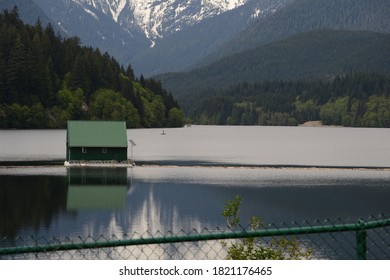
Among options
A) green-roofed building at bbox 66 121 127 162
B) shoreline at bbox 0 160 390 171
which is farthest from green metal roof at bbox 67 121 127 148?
shoreline at bbox 0 160 390 171

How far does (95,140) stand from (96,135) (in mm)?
698

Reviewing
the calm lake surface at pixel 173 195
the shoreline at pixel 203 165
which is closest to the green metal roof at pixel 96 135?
the calm lake surface at pixel 173 195

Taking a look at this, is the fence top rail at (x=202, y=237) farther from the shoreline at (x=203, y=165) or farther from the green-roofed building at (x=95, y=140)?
the shoreline at (x=203, y=165)

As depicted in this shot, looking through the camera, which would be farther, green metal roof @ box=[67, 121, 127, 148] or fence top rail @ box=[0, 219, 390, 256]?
green metal roof @ box=[67, 121, 127, 148]

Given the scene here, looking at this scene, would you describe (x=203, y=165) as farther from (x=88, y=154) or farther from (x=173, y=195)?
(x=173, y=195)

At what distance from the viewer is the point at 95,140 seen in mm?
110438

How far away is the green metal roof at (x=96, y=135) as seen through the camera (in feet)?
362

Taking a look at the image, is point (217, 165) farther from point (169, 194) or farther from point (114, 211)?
point (114, 211)

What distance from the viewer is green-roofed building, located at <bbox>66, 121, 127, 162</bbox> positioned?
110m

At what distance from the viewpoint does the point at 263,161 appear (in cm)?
13188

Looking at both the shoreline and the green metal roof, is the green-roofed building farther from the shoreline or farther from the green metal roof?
the shoreline

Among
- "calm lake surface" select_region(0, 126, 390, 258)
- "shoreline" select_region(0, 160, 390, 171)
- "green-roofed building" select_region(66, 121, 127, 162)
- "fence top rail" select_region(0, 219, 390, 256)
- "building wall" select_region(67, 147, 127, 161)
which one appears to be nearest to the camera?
"fence top rail" select_region(0, 219, 390, 256)

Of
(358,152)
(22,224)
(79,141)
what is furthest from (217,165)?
(22,224)
